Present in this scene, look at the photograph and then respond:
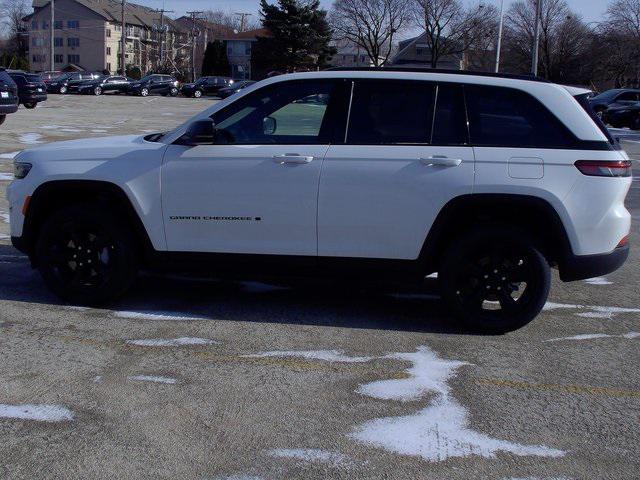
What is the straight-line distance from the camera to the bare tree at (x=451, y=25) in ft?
238

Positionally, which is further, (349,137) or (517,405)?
(349,137)

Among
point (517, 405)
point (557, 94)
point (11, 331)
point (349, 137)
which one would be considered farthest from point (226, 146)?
point (517, 405)

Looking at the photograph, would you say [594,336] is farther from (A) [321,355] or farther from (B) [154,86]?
(B) [154,86]

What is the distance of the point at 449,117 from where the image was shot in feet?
19.2

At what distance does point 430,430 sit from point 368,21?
7583 cm

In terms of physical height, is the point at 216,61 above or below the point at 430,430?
above

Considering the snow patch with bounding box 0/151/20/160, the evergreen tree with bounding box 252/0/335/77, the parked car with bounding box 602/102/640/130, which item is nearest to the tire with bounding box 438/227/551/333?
the snow patch with bounding box 0/151/20/160

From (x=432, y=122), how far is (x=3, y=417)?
3464mm

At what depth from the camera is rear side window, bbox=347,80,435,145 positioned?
586 centimetres

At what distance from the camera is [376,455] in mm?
3965

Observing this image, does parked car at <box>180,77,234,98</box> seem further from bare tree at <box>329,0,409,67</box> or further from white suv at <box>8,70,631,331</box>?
white suv at <box>8,70,631,331</box>

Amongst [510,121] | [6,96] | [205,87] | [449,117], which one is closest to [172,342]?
[449,117]

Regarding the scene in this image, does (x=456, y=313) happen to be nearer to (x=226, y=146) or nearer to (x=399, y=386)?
(x=399, y=386)

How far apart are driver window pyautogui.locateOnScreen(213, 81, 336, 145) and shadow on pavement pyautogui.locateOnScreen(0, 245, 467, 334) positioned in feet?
4.44
